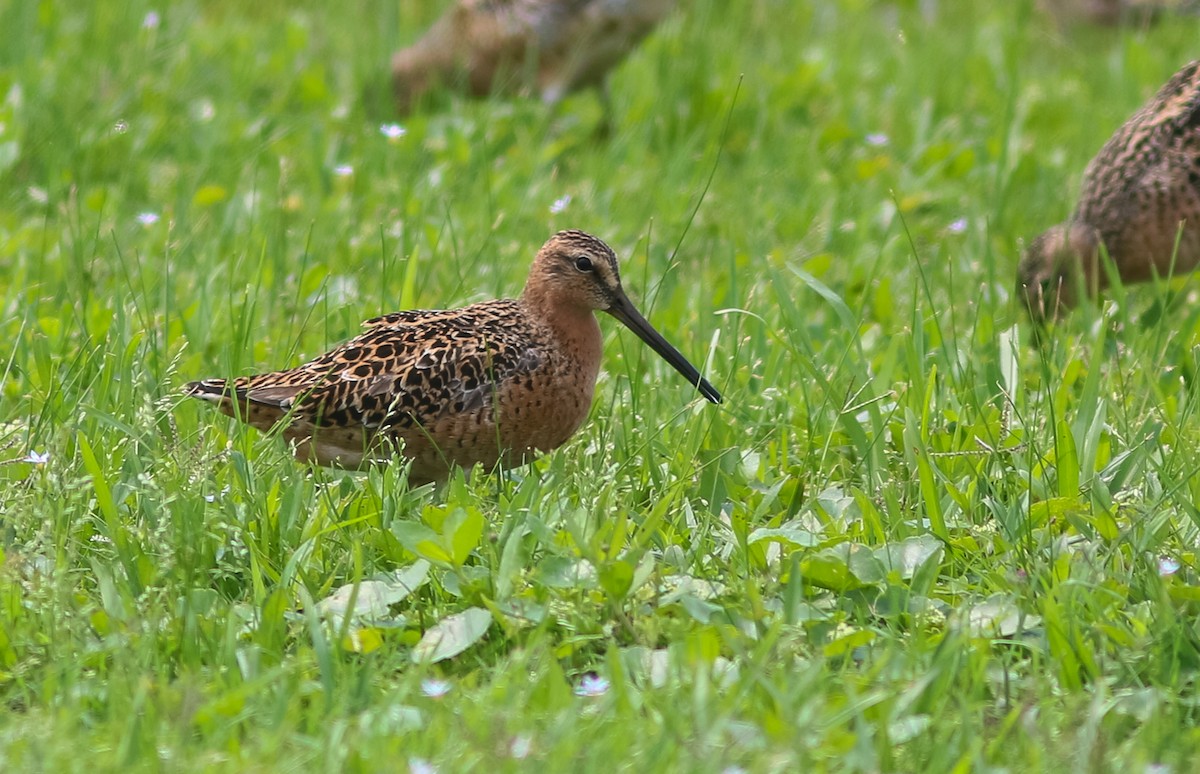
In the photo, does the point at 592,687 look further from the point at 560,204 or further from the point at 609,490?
the point at 560,204

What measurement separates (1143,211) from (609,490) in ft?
10.5

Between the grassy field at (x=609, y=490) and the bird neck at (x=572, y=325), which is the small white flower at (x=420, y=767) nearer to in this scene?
the grassy field at (x=609, y=490)

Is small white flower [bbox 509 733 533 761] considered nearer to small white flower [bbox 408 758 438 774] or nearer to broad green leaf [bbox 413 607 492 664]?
small white flower [bbox 408 758 438 774]

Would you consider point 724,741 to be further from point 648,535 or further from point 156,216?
point 156,216

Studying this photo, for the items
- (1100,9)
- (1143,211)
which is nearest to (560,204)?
(1143,211)

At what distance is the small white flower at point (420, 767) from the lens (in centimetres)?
272

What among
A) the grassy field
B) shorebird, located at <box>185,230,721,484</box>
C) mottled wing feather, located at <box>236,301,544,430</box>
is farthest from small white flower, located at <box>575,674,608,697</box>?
mottled wing feather, located at <box>236,301,544,430</box>

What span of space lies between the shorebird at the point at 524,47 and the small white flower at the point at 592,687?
5.41 meters

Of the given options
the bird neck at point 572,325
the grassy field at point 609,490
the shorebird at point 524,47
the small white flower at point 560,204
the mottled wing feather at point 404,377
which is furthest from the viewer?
the shorebird at point 524,47

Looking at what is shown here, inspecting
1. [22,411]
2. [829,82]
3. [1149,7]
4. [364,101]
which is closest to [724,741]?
[22,411]

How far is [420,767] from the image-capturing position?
108 inches

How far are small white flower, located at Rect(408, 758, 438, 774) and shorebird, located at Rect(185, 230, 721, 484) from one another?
1315 millimetres

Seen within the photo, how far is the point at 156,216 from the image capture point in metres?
6.43

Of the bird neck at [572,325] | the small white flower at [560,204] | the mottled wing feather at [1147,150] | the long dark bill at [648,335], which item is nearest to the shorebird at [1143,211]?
the mottled wing feather at [1147,150]
